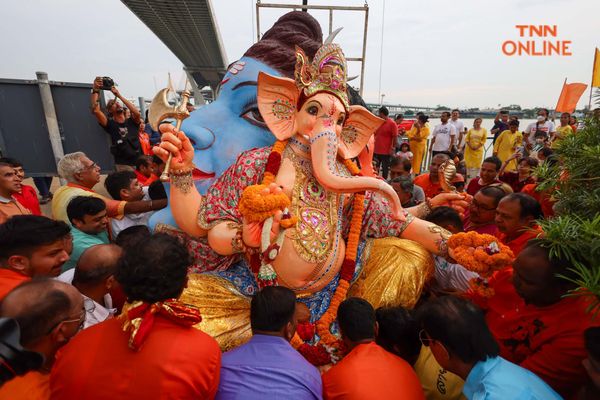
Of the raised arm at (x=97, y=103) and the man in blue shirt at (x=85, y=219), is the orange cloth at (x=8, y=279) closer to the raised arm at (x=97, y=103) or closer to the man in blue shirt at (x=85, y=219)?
the man in blue shirt at (x=85, y=219)

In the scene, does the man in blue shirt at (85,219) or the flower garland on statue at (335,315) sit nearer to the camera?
the flower garland on statue at (335,315)

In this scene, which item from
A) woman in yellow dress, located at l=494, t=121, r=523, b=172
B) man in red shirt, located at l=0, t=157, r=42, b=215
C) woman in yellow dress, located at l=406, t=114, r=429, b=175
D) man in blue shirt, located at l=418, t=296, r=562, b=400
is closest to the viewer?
man in blue shirt, located at l=418, t=296, r=562, b=400

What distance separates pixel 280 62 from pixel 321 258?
62.0 inches

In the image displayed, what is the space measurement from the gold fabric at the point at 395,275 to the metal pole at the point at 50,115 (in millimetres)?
4143

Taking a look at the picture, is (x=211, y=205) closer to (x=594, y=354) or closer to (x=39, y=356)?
(x=39, y=356)

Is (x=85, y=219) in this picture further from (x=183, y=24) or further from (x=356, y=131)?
(x=183, y=24)

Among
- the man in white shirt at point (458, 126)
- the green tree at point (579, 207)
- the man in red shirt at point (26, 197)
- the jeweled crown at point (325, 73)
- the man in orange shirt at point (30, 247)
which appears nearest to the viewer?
the green tree at point (579, 207)

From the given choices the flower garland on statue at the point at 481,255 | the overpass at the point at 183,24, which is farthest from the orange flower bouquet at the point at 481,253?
the overpass at the point at 183,24

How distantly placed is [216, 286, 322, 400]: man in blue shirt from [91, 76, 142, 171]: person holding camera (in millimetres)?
3978

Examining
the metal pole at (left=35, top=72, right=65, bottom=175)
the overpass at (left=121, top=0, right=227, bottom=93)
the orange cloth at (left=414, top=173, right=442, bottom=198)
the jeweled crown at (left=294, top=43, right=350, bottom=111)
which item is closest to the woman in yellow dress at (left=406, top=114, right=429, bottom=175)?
the orange cloth at (left=414, top=173, right=442, bottom=198)

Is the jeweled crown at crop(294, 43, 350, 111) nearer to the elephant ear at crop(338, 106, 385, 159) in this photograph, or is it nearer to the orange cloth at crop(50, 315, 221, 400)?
the elephant ear at crop(338, 106, 385, 159)

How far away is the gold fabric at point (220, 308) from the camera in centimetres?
202

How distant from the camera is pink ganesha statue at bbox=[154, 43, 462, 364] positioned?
1.96 meters

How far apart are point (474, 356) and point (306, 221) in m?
1.07
